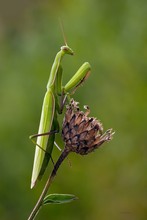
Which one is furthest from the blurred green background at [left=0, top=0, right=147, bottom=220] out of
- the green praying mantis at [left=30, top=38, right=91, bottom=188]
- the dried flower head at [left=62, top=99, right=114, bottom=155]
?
the dried flower head at [left=62, top=99, right=114, bottom=155]

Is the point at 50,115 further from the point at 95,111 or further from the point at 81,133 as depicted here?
the point at 95,111

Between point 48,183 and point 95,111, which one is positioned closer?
point 48,183

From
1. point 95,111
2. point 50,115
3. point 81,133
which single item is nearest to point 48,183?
point 81,133

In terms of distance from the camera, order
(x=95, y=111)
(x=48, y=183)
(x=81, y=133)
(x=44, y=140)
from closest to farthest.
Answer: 1. (x=48, y=183)
2. (x=81, y=133)
3. (x=44, y=140)
4. (x=95, y=111)

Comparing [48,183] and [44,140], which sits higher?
[44,140]

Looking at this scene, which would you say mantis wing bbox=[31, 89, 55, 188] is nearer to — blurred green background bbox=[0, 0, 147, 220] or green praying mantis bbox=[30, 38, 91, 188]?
green praying mantis bbox=[30, 38, 91, 188]

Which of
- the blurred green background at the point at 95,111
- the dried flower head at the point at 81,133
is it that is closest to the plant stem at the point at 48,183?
the dried flower head at the point at 81,133
